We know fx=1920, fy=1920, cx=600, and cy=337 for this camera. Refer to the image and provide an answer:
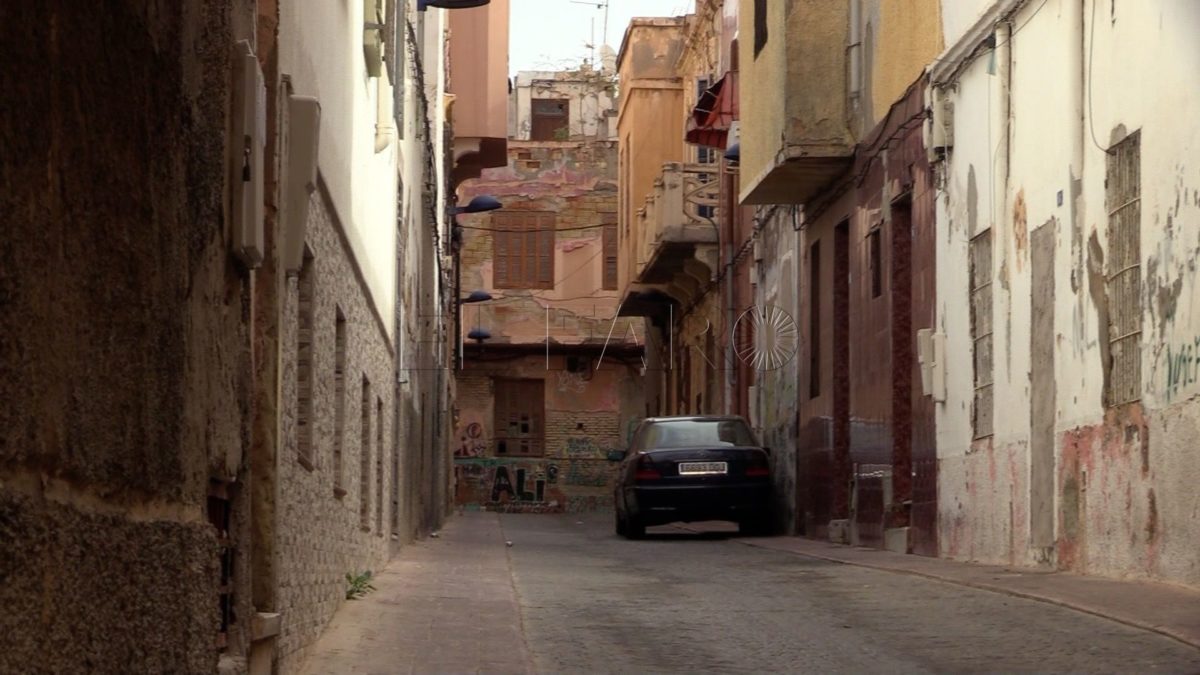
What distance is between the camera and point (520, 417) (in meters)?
55.6

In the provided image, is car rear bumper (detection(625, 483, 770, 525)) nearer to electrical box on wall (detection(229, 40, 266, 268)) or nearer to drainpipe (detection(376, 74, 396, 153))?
drainpipe (detection(376, 74, 396, 153))

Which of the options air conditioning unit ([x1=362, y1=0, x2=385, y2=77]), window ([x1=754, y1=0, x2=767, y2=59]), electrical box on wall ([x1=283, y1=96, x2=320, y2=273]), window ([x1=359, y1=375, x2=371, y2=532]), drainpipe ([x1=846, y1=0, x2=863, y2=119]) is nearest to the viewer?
electrical box on wall ([x1=283, y1=96, x2=320, y2=273])

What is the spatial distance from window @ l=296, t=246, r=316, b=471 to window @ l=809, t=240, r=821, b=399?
51.1ft

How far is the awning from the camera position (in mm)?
32844

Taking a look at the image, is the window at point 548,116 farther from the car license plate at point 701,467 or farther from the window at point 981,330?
the window at point 981,330

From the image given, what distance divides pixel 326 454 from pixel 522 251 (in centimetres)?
4607

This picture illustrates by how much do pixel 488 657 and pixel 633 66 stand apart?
33.9m

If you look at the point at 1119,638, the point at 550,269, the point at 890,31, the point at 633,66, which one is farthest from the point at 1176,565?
the point at 550,269

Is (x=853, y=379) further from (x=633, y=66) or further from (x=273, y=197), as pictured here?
(x=633, y=66)

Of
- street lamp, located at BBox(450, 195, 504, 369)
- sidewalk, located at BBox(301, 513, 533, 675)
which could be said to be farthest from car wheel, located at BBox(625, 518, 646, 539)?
street lamp, located at BBox(450, 195, 504, 369)

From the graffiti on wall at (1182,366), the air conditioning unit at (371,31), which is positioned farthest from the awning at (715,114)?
the graffiti on wall at (1182,366)

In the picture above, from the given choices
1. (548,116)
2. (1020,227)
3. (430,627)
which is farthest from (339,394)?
(548,116)

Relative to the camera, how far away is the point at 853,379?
22.5 m

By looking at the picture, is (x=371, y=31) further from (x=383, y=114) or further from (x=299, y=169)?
(x=299, y=169)
